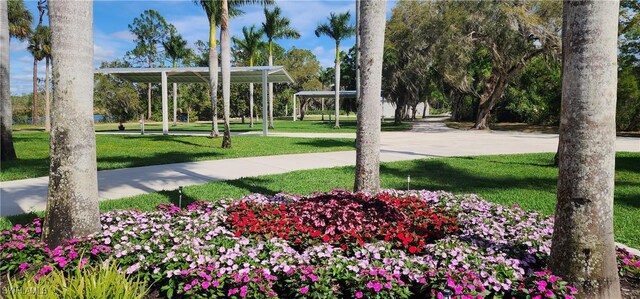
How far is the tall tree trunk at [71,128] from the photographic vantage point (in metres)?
3.80

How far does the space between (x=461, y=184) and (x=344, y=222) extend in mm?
4878

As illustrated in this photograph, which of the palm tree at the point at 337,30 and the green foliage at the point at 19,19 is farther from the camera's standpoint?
the palm tree at the point at 337,30

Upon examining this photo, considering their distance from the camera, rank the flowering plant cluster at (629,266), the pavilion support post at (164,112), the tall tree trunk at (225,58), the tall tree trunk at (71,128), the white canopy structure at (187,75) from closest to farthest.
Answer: the flowering plant cluster at (629,266) < the tall tree trunk at (71,128) < the tall tree trunk at (225,58) < the white canopy structure at (187,75) < the pavilion support post at (164,112)

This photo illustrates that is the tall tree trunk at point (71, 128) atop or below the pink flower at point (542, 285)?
atop

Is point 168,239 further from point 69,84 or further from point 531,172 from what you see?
point 531,172

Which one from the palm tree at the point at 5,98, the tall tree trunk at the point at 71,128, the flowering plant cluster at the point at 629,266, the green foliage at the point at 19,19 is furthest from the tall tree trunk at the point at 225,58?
the green foliage at the point at 19,19

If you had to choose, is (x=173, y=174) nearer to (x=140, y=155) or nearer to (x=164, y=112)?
(x=140, y=155)

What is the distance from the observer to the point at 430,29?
2505 cm

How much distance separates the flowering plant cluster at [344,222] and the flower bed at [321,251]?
0.01 m

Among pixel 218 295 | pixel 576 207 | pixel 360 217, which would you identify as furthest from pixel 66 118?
pixel 576 207

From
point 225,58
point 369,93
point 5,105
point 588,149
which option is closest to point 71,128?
point 369,93

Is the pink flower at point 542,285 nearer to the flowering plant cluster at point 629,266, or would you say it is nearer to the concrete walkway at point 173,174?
the flowering plant cluster at point 629,266

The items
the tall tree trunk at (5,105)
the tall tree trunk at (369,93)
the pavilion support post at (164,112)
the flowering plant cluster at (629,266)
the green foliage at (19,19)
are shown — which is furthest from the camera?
the green foliage at (19,19)

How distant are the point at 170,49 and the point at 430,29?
24.5 metres
